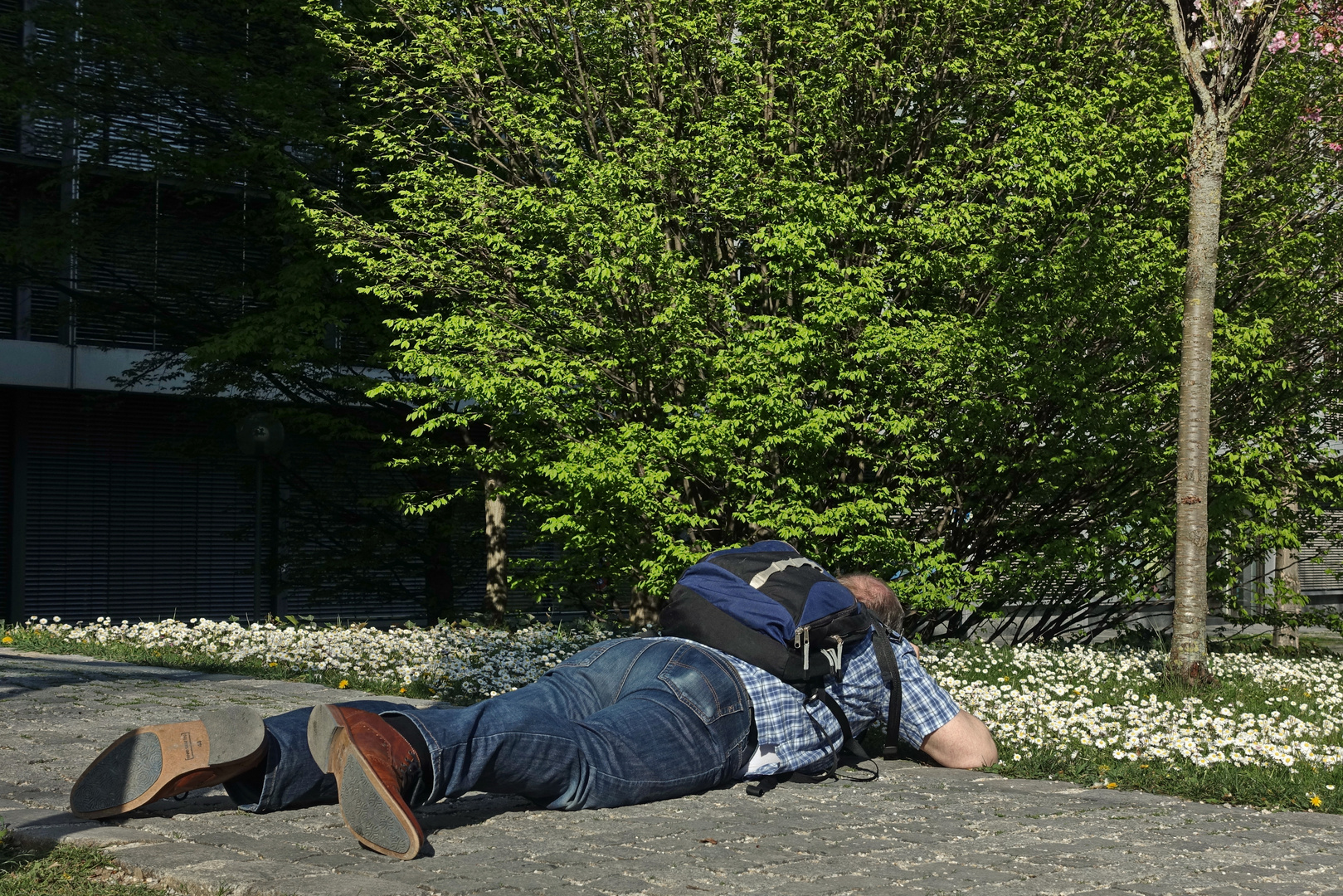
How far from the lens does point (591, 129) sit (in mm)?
11367

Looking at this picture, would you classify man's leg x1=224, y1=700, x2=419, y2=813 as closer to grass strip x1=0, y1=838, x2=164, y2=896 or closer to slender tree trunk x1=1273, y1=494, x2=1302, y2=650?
grass strip x1=0, y1=838, x2=164, y2=896

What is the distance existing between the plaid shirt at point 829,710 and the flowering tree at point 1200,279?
3.86m

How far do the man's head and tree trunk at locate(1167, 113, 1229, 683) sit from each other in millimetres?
3696

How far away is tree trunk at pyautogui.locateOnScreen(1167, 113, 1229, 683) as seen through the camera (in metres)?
8.09

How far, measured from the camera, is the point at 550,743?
385 centimetres

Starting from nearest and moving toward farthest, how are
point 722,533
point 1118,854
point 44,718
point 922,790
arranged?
1. point 1118,854
2. point 922,790
3. point 44,718
4. point 722,533

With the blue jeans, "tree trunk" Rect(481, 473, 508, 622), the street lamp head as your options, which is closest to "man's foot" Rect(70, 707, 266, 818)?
the blue jeans

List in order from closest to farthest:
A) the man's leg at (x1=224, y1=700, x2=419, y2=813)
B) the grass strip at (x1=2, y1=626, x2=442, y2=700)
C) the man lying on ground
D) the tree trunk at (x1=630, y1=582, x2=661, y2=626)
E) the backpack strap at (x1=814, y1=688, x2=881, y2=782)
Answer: the man lying on ground < the man's leg at (x1=224, y1=700, x2=419, y2=813) < the backpack strap at (x1=814, y1=688, x2=881, y2=782) < the grass strip at (x1=2, y1=626, x2=442, y2=700) < the tree trunk at (x1=630, y1=582, x2=661, y2=626)

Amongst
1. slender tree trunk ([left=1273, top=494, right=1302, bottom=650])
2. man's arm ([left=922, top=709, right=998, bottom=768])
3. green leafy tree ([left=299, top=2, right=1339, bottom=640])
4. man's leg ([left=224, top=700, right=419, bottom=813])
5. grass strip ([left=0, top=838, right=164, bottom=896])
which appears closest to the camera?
grass strip ([left=0, top=838, right=164, bottom=896])

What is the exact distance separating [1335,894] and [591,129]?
933cm

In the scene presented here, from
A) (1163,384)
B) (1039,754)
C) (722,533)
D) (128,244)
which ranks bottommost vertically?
(1039,754)

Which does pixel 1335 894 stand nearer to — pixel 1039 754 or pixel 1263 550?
pixel 1039 754

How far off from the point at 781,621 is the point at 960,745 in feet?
3.27

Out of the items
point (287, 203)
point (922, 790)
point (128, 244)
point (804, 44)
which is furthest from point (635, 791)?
point (128, 244)
